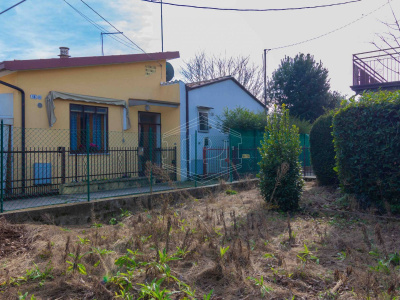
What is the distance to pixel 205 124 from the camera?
14.6 meters

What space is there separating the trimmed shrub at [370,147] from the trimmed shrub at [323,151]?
6.74 feet

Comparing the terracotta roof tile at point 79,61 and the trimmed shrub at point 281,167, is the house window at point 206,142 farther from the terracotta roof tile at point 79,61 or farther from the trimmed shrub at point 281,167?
the trimmed shrub at point 281,167

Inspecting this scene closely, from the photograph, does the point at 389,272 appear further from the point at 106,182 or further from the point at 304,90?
the point at 304,90

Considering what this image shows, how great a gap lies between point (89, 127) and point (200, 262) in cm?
787

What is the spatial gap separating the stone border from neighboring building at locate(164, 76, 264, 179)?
3.56 metres

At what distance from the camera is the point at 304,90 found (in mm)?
22422

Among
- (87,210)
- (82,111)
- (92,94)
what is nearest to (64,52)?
(92,94)

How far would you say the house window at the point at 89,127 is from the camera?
10.8m

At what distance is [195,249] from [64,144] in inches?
272

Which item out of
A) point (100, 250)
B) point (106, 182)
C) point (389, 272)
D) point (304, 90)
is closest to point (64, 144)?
point (106, 182)

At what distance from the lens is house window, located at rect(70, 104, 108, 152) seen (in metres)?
10.8

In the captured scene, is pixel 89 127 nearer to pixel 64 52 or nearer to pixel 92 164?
pixel 92 164

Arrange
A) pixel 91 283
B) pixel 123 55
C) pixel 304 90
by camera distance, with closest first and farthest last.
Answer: pixel 91 283 → pixel 123 55 → pixel 304 90

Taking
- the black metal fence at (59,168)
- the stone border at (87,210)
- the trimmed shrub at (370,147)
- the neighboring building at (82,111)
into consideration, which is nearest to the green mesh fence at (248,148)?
the neighboring building at (82,111)
